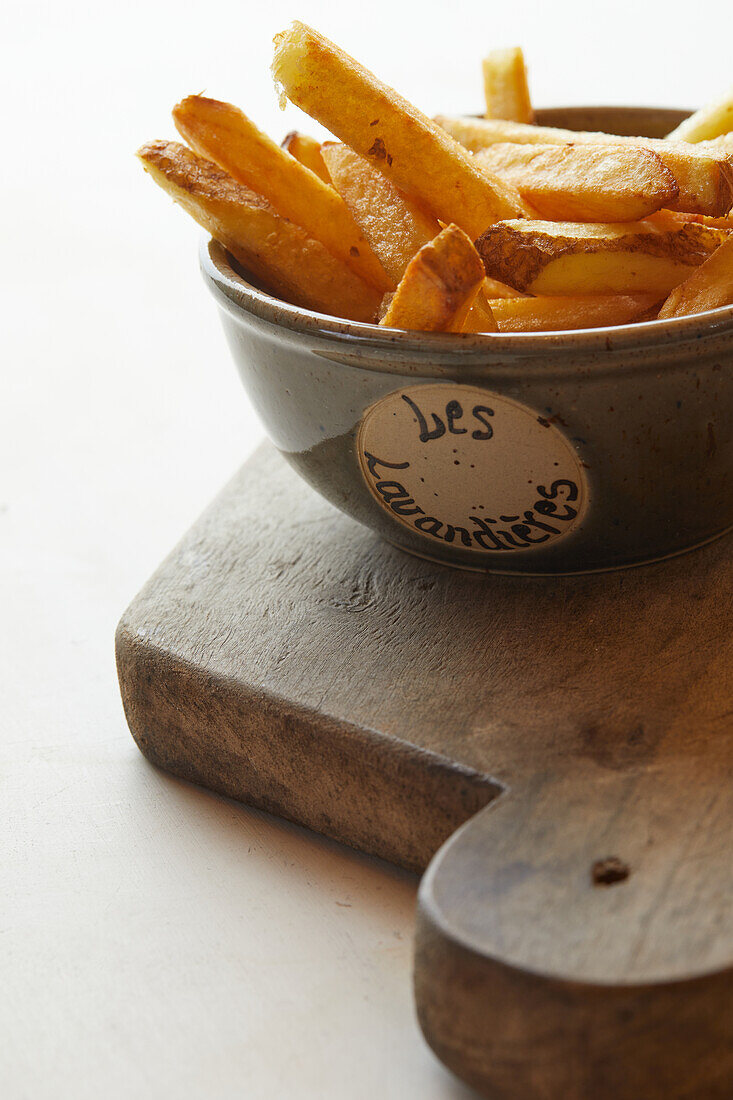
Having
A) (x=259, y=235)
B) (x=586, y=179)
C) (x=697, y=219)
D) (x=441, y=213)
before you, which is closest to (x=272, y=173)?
(x=259, y=235)

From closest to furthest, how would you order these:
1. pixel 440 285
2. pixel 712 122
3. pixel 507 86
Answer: pixel 440 285, pixel 712 122, pixel 507 86

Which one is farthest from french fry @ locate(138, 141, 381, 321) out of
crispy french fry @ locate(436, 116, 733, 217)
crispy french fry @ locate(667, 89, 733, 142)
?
crispy french fry @ locate(667, 89, 733, 142)

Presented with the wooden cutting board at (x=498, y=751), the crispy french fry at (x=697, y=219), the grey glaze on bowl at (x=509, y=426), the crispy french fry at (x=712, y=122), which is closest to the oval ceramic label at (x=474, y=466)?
the grey glaze on bowl at (x=509, y=426)

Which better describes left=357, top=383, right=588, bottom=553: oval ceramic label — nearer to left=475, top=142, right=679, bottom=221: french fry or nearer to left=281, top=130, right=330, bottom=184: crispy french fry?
left=475, top=142, right=679, bottom=221: french fry

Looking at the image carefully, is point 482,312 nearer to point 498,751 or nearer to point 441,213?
point 441,213

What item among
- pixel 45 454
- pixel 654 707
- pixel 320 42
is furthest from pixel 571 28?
pixel 654 707

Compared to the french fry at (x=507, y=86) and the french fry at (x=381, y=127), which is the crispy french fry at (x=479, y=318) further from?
the french fry at (x=507, y=86)

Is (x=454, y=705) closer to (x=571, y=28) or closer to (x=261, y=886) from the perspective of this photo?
(x=261, y=886)

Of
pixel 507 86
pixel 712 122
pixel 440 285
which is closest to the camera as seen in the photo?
pixel 440 285
